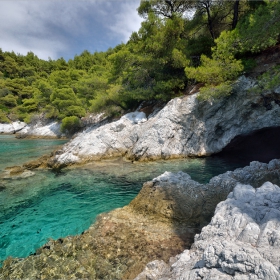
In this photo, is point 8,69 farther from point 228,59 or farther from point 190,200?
point 190,200

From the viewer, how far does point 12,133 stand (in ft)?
133

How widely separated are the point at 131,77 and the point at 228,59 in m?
10.1

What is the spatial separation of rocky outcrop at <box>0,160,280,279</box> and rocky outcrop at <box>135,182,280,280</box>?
0.07ft

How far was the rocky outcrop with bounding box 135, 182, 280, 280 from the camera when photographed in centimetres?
291

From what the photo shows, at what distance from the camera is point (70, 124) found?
3192cm

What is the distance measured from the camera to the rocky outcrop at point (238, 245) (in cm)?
291

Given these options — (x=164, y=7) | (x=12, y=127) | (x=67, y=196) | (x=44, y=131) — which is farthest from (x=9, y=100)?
(x=67, y=196)

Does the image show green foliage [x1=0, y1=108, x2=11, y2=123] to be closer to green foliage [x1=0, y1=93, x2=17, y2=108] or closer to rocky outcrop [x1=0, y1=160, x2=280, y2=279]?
green foliage [x1=0, y1=93, x2=17, y2=108]

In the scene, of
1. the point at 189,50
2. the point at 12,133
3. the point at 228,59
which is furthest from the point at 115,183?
the point at 12,133

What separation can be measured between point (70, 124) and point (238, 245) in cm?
3172

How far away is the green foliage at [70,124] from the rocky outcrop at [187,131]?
17095 mm

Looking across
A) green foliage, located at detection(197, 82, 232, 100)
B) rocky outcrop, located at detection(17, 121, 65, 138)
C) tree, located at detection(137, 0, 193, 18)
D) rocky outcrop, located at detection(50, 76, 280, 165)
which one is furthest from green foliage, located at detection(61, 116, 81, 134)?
green foliage, located at detection(197, 82, 232, 100)

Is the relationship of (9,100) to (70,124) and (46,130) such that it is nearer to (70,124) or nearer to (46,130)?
(46,130)

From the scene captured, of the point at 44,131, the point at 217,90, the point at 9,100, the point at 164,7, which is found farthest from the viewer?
the point at 9,100
